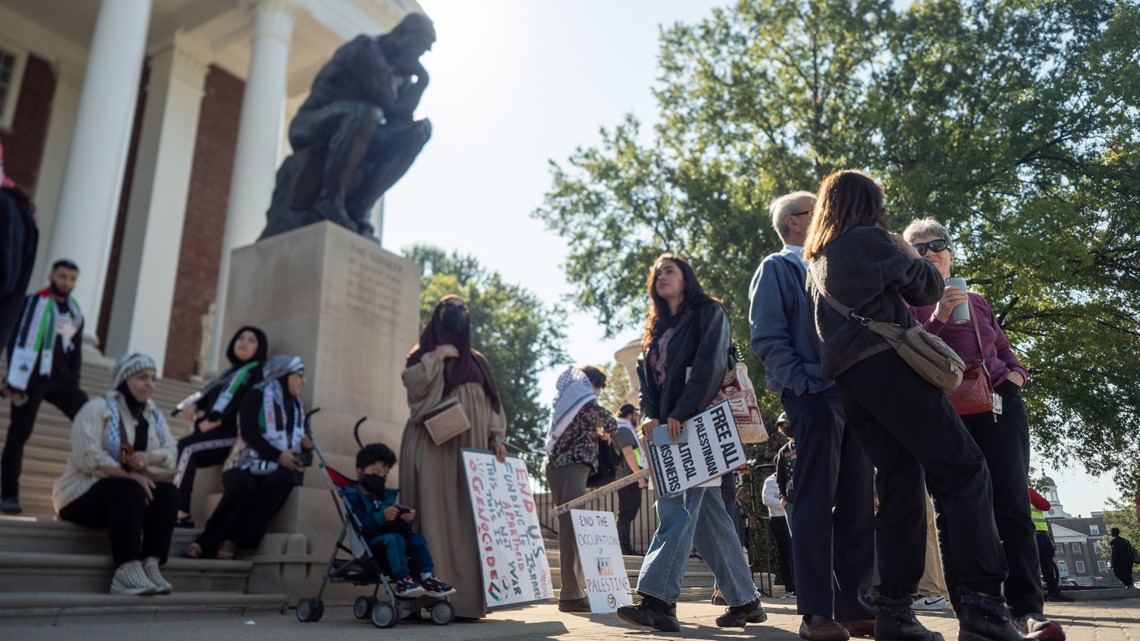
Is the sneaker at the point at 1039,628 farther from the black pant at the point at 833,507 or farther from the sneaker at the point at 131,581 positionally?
the sneaker at the point at 131,581

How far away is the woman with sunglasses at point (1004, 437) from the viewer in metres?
3.76

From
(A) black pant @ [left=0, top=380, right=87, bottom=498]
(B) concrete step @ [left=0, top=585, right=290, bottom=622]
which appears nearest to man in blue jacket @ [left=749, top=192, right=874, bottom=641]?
(B) concrete step @ [left=0, top=585, right=290, bottom=622]

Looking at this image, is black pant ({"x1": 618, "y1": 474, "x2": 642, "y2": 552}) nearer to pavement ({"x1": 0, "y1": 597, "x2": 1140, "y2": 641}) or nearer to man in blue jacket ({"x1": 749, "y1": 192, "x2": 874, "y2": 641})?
pavement ({"x1": 0, "y1": 597, "x2": 1140, "y2": 641})

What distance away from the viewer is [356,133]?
29.3 ft

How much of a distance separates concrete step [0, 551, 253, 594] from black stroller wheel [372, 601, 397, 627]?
5.47 ft

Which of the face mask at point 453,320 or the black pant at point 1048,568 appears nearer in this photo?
the face mask at point 453,320

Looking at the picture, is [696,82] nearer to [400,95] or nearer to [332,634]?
[400,95]

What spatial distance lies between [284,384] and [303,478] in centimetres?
75

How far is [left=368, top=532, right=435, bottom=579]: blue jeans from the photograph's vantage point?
5191 millimetres

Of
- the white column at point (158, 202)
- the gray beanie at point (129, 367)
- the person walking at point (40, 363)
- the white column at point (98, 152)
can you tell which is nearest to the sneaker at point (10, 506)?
the person walking at point (40, 363)

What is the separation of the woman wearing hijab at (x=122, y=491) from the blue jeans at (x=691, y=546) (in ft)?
9.34

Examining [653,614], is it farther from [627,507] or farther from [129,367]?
[627,507]

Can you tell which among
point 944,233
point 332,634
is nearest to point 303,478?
point 332,634

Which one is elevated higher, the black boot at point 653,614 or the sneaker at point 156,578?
the sneaker at point 156,578
